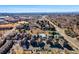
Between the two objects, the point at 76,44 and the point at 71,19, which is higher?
the point at 71,19

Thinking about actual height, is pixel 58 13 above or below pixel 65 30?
above

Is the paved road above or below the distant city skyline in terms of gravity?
below

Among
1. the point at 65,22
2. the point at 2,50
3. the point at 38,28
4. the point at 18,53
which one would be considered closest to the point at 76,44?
the point at 65,22

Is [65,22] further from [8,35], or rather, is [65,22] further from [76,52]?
[8,35]

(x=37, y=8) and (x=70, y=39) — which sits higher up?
(x=37, y=8)

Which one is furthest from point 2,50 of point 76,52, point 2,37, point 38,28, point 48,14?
point 76,52

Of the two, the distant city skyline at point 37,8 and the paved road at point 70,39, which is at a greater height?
the distant city skyline at point 37,8
